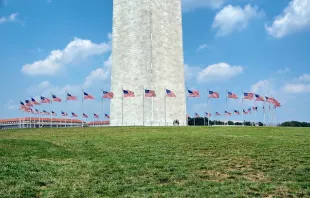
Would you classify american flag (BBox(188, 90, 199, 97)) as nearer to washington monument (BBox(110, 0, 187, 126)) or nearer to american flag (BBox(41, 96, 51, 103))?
washington monument (BBox(110, 0, 187, 126))

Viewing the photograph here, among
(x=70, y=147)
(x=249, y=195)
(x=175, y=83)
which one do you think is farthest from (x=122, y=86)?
(x=249, y=195)

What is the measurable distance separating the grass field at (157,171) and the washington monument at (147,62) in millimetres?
37312

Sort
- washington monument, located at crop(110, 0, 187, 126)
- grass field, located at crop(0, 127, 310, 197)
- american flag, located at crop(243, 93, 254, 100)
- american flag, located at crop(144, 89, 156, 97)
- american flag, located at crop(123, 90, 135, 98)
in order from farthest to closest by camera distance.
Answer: washington monument, located at crop(110, 0, 187, 126), american flag, located at crop(243, 93, 254, 100), american flag, located at crop(123, 90, 135, 98), american flag, located at crop(144, 89, 156, 97), grass field, located at crop(0, 127, 310, 197)

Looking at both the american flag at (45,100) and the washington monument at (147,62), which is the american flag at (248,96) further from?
the american flag at (45,100)

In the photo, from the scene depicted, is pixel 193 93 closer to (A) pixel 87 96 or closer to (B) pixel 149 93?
(B) pixel 149 93

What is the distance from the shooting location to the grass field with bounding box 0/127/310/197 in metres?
12.0

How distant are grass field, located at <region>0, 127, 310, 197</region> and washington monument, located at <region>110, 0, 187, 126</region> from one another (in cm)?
3731

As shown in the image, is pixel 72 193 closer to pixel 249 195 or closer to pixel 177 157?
pixel 249 195

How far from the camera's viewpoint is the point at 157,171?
14859mm

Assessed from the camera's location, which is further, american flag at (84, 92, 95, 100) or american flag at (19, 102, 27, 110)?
american flag at (19, 102, 27, 110)

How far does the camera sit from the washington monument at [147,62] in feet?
195

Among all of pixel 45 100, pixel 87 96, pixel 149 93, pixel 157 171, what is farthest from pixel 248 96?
pixel 157 171

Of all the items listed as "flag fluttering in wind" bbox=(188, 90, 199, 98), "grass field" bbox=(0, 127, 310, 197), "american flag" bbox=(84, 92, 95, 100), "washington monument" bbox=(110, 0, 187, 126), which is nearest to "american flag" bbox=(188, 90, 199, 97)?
"flag fluttering in wind" bbox=(188, 90, 199, 98)

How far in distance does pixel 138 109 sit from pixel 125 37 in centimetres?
1190
